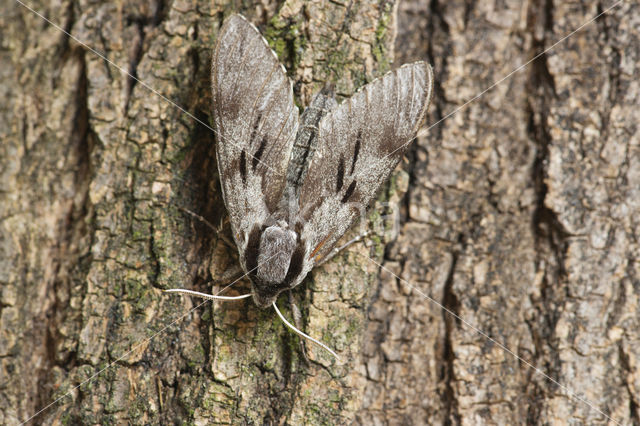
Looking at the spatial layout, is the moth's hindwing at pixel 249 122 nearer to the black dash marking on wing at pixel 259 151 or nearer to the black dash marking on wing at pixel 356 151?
the black dash marking on wing at pixel 259 151

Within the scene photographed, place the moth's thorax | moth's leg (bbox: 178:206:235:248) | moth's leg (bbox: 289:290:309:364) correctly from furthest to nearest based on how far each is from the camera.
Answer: moth's leg (bbox: 178:206:235:248) < moth's leg (bbox: 289:290:309:364) < the moth's thorax

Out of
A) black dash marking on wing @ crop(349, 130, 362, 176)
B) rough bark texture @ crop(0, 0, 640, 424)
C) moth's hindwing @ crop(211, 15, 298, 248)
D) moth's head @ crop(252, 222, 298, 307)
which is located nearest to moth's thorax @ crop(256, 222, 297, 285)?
moth's head @ crop(252, 222, 298, 307)

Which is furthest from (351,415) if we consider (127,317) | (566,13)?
(566,13)

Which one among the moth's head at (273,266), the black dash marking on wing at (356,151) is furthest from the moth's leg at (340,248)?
the black dash marking on wing at (356,151)

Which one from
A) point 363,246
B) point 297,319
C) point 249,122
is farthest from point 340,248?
point 249,122

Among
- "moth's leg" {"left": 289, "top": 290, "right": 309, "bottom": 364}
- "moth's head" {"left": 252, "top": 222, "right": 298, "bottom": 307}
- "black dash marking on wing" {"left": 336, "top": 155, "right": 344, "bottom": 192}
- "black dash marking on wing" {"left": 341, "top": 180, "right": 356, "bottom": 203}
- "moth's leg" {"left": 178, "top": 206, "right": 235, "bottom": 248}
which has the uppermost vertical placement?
"black dash marking on wing" {"left": 336, "top": 155, "right": 344, "bottom": 192}

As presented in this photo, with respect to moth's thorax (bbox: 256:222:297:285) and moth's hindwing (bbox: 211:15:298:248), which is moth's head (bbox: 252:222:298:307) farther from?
moth's hindwing (bbox: 211:15:298:248)
